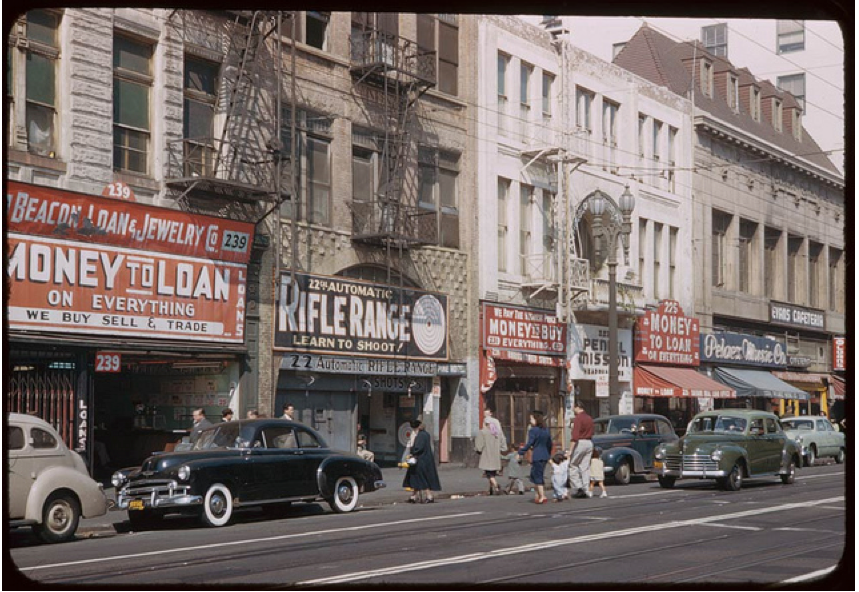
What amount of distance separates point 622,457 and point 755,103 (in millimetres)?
32319

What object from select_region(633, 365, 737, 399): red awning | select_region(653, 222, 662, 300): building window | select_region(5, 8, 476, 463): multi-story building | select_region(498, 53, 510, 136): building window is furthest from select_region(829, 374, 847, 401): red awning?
select_region(5, 8, 476, 463): multi-story building

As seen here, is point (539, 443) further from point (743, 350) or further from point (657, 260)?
point (743, 350)

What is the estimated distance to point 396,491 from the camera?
25500 millimetres

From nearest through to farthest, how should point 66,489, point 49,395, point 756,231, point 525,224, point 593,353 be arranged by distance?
point 66,489 → point 49,395 → point 525,224 → point 593,353 → point 756,231

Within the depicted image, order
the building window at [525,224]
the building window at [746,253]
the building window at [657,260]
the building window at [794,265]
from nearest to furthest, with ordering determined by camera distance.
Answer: the building window at [525,224]
the building window at [657,260]
the building window at [746,253]
the building window at [794,265]

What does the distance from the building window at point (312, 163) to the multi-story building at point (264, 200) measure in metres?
0.05

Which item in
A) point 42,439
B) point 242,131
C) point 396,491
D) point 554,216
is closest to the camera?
point 42,439

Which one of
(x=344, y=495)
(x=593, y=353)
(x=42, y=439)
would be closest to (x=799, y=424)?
(x=593, y=353)

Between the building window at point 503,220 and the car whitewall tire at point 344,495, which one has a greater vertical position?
the building window at point 503,220

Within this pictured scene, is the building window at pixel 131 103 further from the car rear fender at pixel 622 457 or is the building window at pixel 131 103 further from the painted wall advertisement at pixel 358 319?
the car rear fender at pixel 622 457

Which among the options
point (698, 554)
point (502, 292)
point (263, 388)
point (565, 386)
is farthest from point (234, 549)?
point (565, 386)

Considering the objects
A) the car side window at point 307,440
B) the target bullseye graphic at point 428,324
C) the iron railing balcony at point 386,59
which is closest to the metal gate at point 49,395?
the car side window at point 307,440

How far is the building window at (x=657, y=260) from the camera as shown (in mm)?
44875

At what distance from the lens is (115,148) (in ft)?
77.9
